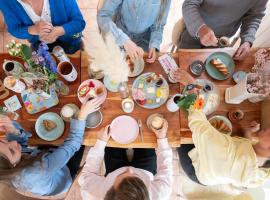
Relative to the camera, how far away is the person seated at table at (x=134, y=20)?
1.65m

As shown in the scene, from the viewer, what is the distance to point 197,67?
1.60 meters

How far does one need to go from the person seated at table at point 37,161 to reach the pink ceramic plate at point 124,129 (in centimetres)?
15

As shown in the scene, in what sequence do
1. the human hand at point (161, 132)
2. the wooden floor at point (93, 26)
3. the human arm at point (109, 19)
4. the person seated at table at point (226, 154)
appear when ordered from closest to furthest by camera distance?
1. the person seated at table at point (226, 154)
2. the human hand at point (161, 132)
3. the human arm at point (109, 19)
4. the wooden floor at point (93, 26)

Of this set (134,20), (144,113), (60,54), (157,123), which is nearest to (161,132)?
(157,123)

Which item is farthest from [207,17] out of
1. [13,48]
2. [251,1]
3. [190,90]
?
[13,48]

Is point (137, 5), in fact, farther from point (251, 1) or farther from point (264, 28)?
point (264, 28)

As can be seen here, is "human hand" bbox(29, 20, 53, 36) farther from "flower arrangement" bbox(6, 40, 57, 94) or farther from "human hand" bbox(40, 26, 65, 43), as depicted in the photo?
"flower arrangement" bbox(6, 40, 57, 94)

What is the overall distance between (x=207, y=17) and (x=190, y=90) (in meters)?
0.67

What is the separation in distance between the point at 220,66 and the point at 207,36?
256 mm

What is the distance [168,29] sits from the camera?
2869 mm

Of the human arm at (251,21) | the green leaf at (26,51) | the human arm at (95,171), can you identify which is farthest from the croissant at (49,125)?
the human arm at (251,21)

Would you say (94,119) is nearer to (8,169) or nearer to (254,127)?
(8,169)

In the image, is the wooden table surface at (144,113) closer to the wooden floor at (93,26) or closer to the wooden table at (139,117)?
the wooden table at (139,117)

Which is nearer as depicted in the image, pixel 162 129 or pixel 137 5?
pixel 162 129
